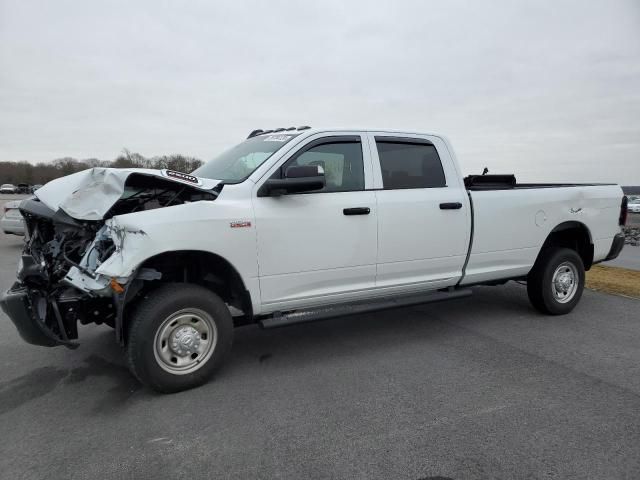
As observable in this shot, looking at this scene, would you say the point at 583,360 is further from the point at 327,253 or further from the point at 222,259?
the point at 222,259

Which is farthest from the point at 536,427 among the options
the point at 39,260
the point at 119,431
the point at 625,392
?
the point at 39,260

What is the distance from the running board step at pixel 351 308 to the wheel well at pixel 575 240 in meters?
1.58

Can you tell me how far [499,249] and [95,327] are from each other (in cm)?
459

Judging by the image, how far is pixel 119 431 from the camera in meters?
3.07

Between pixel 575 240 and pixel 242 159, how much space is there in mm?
4321

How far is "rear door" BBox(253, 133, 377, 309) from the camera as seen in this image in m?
3.86

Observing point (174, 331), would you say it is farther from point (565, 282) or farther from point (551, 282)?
point (565, 282)

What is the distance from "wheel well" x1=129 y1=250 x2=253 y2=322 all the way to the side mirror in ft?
2.34

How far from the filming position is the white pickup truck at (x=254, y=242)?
3475 millimetres

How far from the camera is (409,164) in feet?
15.3

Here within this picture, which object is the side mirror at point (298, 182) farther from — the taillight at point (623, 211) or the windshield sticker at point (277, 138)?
the taillight at point (623, 211)

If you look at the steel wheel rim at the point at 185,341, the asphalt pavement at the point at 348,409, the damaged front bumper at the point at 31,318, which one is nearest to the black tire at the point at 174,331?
the steel wheel rim at the point at 185,341

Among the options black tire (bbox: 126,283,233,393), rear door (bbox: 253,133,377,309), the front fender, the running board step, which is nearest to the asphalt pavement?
black tire (bbox: 126,283,233,393)

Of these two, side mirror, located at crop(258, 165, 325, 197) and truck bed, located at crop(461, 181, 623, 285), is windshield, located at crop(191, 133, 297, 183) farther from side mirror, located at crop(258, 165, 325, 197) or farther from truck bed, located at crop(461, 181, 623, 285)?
truck bed, located at crop(461, 181, 623, 285)
